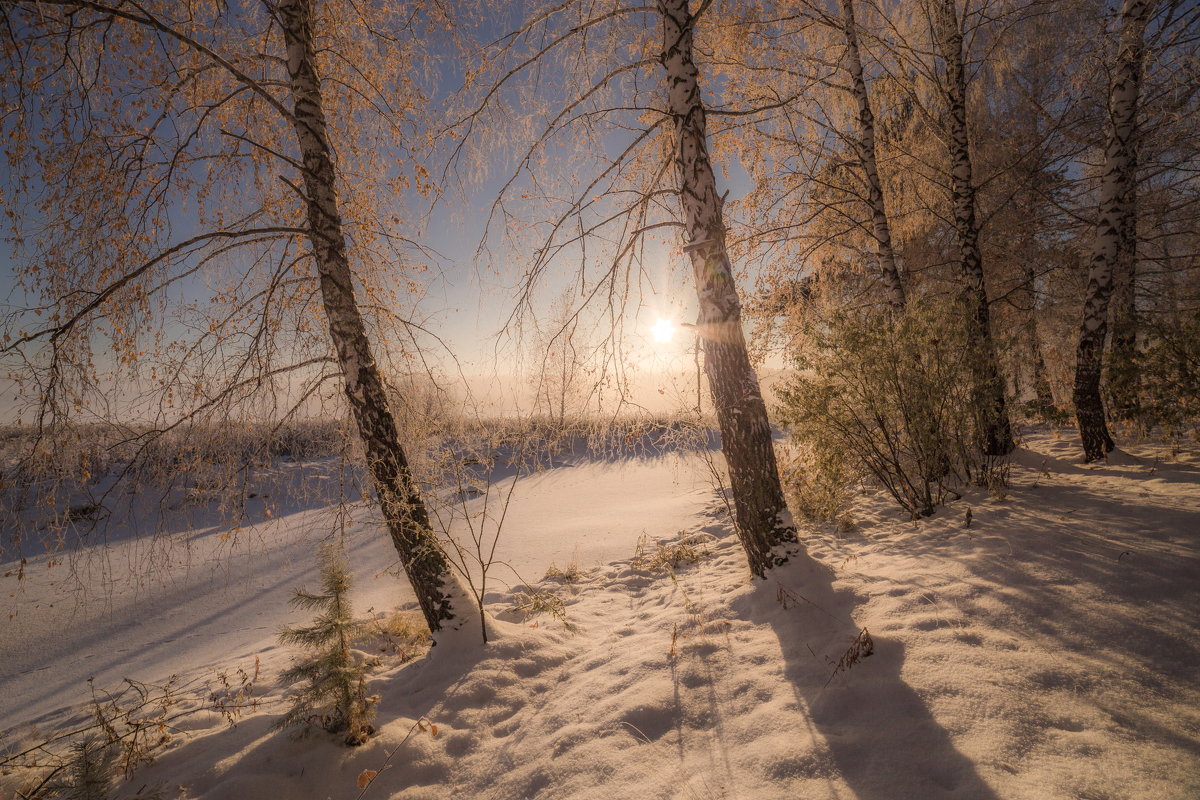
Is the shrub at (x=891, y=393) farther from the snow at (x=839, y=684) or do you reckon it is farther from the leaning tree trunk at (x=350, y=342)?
the leaning tree trunk at (x=350, y=342)

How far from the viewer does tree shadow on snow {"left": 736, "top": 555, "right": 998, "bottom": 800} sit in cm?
161

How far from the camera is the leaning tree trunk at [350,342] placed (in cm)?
309

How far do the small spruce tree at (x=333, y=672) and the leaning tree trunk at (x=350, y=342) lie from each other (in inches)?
27.5

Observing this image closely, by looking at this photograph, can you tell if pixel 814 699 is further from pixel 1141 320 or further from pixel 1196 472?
pixel 1141 320

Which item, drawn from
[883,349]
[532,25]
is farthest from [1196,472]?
[532,25]

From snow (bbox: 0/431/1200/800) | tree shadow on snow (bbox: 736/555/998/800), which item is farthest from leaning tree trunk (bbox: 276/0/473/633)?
tree shadow on snow (bbox: 736/555/998/800)

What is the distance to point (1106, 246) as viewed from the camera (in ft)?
15.3

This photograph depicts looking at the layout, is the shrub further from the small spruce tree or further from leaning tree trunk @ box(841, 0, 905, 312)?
the small spruce tree

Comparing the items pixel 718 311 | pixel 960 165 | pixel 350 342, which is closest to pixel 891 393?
pixel 718 311

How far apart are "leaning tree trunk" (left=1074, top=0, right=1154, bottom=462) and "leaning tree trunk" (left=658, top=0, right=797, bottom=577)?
3.95 m

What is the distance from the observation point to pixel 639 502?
31.1 ft

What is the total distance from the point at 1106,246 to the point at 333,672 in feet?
24.1

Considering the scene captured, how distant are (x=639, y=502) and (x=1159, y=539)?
7.36 metres

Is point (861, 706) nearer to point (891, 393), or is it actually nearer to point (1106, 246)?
point (891, 393)
